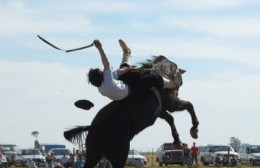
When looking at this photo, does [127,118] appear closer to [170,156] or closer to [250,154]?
[170,156]

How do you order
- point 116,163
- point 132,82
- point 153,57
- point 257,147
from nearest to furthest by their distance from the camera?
point 116,163 → point 132,82 → point 153,57 → point 257,147

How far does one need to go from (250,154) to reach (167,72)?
143 feet

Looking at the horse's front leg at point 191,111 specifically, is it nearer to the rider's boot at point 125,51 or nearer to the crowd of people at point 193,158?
the rider's boot at point 125,51

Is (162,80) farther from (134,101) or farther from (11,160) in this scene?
(11,160)

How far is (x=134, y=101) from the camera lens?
10.7 metres

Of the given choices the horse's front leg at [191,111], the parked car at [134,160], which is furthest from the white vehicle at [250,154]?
the horse's front leg at [191,111]

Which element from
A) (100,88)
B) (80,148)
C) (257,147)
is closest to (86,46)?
(100,88)

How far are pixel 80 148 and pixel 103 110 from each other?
25.3 inches

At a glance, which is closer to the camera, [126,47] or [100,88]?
[100,88]

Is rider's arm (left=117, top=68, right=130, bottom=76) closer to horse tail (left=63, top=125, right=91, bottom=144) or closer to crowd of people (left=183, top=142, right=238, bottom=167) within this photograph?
horse tail (left=63, top=125, right=91, bottom=144)

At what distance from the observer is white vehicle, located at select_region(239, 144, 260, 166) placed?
5289 cm

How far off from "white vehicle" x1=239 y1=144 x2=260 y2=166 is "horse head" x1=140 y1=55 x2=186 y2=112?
4225cm

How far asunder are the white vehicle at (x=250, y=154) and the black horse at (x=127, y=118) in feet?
139

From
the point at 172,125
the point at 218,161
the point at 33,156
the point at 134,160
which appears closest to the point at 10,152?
the point at 33,156
